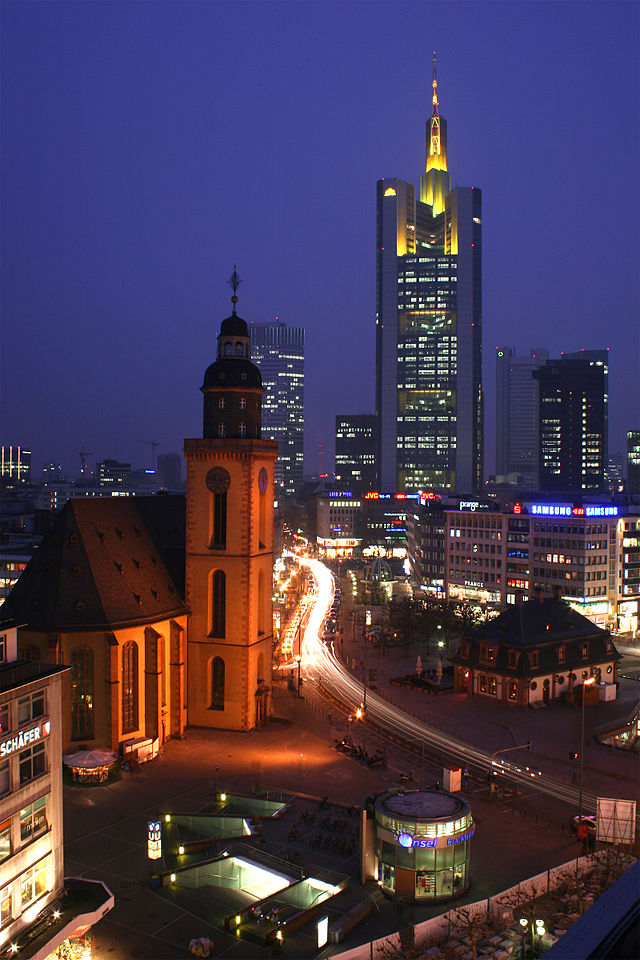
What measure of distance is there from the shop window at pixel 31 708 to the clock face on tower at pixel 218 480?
1184 inches

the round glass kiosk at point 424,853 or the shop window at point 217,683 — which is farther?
the shop window at point 217,683

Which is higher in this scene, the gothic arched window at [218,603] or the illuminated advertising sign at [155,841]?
the gothic arched window at [218,603]

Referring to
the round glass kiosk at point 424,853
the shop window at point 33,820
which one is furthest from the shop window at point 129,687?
the round glass kiosk at point 424,853

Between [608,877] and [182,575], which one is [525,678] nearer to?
[182,575]

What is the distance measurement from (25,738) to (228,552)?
1211 inches

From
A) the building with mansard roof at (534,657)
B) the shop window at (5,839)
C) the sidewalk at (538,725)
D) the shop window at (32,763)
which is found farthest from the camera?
the building with mansard roof at (534,657)

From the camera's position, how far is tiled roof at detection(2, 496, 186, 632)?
55438 millimetres

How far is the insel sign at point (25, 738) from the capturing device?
31906 millimetres

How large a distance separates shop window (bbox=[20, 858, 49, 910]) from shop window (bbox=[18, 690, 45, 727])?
552cm

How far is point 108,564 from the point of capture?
58719mm

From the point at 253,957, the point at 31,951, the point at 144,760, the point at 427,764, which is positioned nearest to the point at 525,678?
the point at 427,764

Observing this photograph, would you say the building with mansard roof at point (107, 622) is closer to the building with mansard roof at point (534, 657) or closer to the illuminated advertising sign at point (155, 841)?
the illuminated advertising sign at point (155, 841)

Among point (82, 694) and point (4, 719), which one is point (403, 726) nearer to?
point (82, 694)

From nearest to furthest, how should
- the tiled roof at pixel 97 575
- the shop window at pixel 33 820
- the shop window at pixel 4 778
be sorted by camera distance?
the shop window at pixel 4 778 → the shop window at pixel 33 820 → the tiled roof at pixel 97 575
